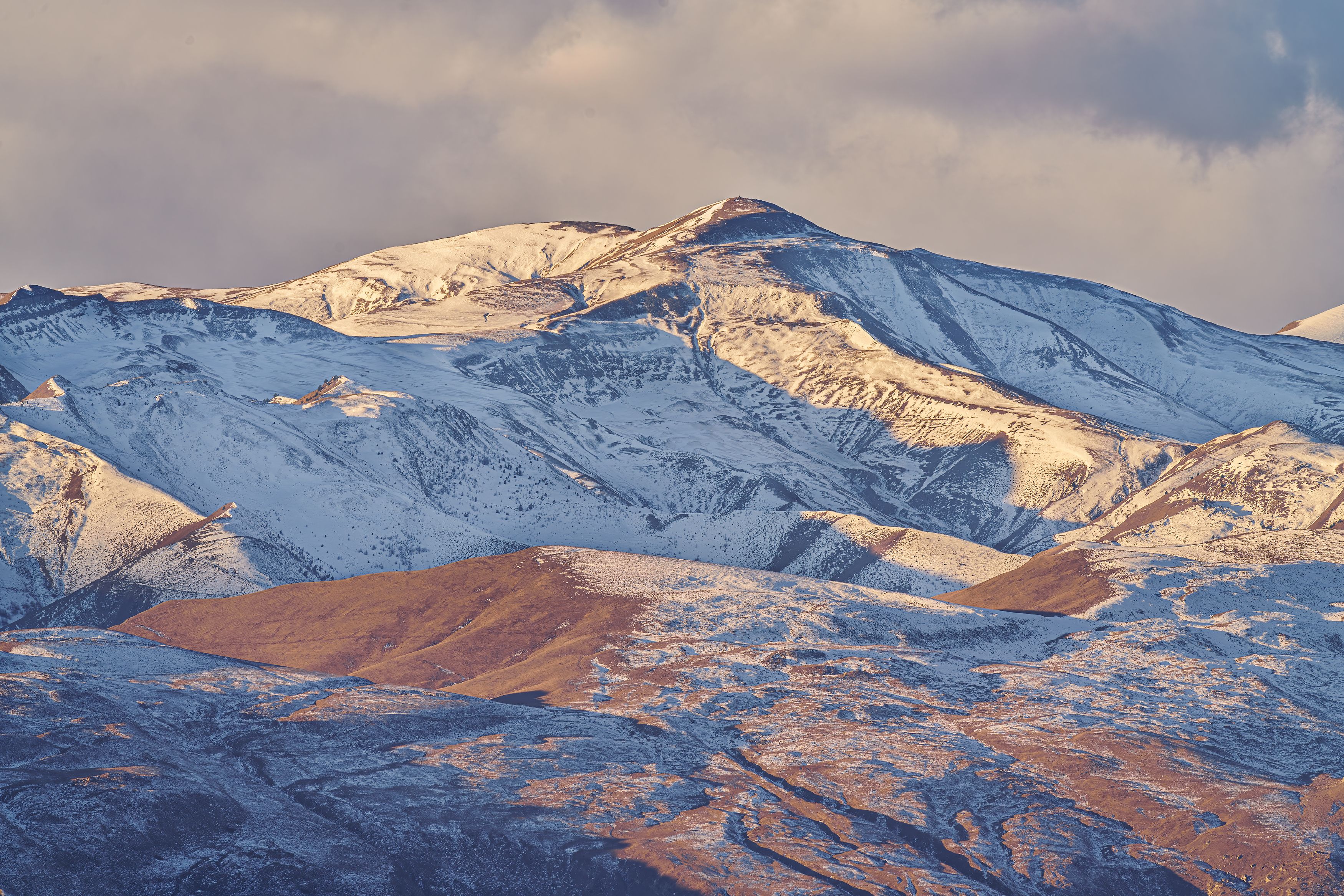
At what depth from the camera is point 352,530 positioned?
18212cm

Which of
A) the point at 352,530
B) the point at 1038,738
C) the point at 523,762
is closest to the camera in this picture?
the point at 523,762

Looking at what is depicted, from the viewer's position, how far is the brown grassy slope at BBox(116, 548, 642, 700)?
130250 mm

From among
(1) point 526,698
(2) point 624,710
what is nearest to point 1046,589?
(2) point 624,710

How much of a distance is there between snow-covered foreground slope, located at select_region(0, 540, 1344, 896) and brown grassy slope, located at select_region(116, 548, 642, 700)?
0.89 m

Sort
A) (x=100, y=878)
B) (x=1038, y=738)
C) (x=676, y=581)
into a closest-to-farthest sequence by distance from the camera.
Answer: (x=100, y=878), (x=1038, y=738), (x=676, y=581)

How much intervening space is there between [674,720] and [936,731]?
18822 mm

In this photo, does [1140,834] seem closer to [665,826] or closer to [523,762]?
[665,826]

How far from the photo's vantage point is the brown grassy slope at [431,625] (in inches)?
5128

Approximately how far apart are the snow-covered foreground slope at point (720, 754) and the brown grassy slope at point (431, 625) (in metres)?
0.89

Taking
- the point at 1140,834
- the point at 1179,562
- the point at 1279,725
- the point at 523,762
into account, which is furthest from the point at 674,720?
the point at 1179,562

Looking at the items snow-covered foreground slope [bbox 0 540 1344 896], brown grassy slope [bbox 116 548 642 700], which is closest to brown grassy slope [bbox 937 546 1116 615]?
snow-covered foreground slope [bbox 0 540 1344 896]

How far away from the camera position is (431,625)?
148m

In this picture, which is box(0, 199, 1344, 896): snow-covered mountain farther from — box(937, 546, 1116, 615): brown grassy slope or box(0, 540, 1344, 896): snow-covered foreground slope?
box(937, 546, 1116, 615): brown grassy slope

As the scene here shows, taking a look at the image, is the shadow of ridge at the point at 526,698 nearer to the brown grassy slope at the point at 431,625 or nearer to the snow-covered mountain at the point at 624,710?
the snow-covered mountain at the point at 624,710
